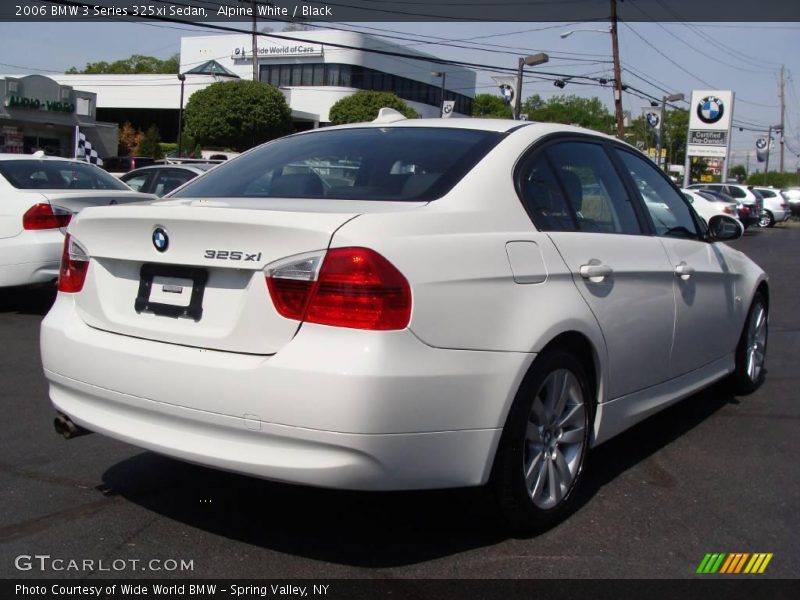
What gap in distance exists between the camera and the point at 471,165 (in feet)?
11.7

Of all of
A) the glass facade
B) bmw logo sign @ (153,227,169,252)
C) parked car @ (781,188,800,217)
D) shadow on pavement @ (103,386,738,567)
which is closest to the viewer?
bmw logo sign @ (153,227,169,252)

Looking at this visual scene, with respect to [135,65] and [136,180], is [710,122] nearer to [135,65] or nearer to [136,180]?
[136,180]

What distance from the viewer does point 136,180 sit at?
46.5 feet

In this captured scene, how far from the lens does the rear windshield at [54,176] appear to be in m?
8.46

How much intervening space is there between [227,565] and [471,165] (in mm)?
1805

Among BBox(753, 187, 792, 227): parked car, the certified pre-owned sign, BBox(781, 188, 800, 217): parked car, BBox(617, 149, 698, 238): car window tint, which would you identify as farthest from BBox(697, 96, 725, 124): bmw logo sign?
BBox(617, 149, 698, 238): car window tint

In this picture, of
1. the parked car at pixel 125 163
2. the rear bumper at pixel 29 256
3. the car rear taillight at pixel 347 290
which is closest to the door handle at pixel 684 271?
the car rear taillight at pixel 347 290

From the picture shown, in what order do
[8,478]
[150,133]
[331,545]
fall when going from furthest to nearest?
[150,133] → [8,478] → [331,545]

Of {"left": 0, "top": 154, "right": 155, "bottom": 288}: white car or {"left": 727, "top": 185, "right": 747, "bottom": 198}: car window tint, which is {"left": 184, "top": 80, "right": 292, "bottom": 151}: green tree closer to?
{"left": 727, "top": 185, "right": 747, "bottom": 198}: car window tint

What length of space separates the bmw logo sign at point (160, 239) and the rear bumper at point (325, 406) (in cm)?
36

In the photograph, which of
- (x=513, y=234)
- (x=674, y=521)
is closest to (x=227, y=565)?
(x=513, y=234)

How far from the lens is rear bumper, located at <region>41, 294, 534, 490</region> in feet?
9.30

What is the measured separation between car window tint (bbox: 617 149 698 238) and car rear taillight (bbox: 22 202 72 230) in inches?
219

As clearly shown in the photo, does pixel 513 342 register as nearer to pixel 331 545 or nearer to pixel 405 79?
pixel 331 545
